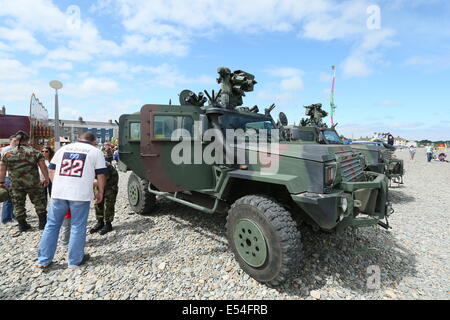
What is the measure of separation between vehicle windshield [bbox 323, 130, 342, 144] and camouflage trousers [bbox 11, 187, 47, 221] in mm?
7292

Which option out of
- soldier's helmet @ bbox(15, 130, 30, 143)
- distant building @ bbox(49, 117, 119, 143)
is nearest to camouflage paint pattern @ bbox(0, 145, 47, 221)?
soldier's helmet @ bbox(15, 130, 30, 143)

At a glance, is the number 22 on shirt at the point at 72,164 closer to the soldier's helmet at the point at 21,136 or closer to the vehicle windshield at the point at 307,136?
the soldier's helmet at the point at 21,136

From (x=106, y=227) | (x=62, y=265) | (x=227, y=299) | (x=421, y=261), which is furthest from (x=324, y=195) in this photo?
(x=106, y=227)

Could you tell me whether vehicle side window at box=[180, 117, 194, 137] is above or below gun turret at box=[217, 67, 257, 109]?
below

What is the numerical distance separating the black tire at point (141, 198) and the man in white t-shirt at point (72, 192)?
1692 millimetres

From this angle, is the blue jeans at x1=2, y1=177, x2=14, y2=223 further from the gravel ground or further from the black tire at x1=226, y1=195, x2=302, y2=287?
the black tire at x1=226, y1=195, x2=302, y2=287

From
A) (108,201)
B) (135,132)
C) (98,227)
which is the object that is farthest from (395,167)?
(98,227)

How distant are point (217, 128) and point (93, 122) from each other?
66571 mm

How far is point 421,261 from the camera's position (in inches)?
128

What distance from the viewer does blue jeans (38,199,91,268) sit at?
2.91 meters

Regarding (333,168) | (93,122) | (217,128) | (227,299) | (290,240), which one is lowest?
(227,299)

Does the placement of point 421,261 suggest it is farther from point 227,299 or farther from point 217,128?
point 217,128

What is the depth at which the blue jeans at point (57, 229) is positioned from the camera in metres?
2.91

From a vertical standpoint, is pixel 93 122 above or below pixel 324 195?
above
